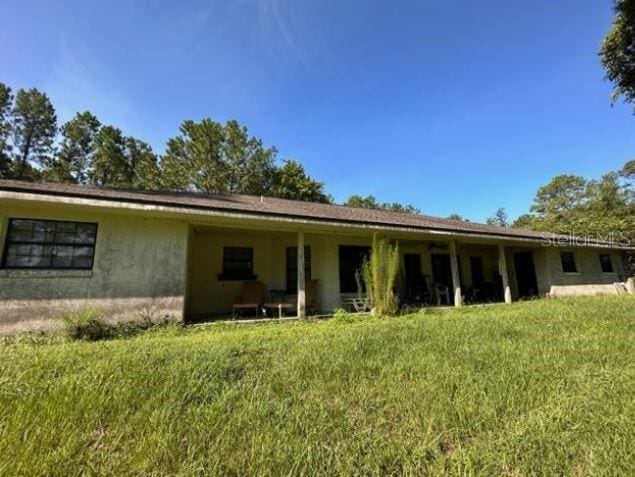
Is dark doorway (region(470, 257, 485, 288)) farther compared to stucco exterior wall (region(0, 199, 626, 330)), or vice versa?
dark doorway (region(470, 257, 485, 288))

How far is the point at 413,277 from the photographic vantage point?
13.2 metres

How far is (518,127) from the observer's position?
14.8 m

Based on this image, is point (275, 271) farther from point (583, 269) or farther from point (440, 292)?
point (583, 269)

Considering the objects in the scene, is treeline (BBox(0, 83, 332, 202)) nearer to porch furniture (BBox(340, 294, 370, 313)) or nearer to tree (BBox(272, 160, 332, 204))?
tree (BBox(272, 160, 332, 204))

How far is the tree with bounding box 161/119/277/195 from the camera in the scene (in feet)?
80.7

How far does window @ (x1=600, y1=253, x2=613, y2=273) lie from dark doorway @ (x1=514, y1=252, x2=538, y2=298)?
4532mm

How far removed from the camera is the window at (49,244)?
21.1ft

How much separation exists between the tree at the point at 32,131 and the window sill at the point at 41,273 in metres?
23.6

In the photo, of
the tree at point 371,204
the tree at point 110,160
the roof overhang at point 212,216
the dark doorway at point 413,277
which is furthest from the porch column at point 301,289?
the tree at point 371,204

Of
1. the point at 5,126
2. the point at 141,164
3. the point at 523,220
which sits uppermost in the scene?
the point at 5,126

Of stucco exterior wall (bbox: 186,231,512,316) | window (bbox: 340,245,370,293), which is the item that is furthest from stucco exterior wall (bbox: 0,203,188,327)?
window (bbox: 340,245,370,293)

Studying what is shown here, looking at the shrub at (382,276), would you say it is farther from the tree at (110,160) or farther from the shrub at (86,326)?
the tree at (110,160)

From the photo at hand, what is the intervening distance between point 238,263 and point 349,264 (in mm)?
3924

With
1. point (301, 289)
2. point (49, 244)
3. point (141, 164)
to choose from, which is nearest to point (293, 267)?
point (301, 289)
